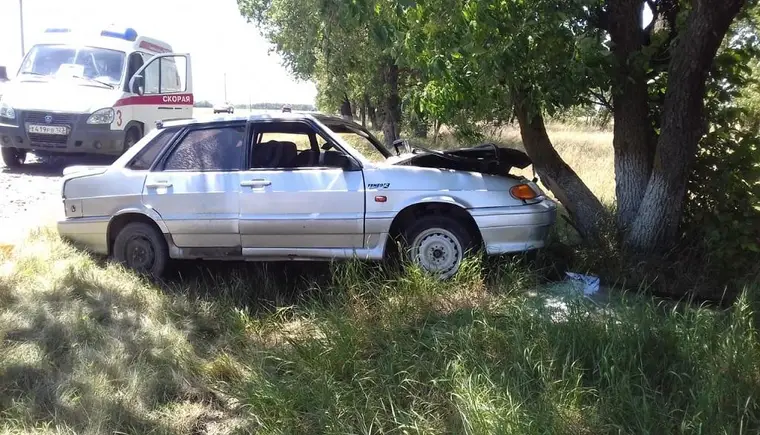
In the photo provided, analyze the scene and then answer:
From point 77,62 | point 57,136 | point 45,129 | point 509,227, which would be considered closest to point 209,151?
point 509,227

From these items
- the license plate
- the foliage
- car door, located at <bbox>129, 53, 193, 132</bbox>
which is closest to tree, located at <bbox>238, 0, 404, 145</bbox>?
car door, located at <bbox>129, 53, 193, 132</bbox>

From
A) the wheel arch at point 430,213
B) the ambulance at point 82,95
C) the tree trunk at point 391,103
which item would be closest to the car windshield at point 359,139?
the wheel arch at point 430,213

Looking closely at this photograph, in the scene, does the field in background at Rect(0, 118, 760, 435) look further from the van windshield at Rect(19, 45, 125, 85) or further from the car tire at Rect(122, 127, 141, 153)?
the van windshield at Rect(19, 45, 125, 85)

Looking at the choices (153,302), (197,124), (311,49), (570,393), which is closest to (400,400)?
(570,393)

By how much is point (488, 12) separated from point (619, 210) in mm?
2584

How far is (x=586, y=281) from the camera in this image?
5.76m

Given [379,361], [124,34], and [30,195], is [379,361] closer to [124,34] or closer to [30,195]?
[30,195]

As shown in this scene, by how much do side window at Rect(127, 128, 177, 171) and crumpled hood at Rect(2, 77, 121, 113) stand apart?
648 cm

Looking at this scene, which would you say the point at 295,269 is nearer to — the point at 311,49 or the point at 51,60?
the point at 51,60

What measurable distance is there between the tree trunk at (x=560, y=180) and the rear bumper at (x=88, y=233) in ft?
13.7

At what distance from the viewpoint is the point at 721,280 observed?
19.1 feet

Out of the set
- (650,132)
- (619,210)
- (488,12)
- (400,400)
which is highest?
(488,12)

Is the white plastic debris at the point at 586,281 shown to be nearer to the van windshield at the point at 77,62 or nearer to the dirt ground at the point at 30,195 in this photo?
the dirt ground at the point at 30,195

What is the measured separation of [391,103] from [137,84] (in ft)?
24.2
